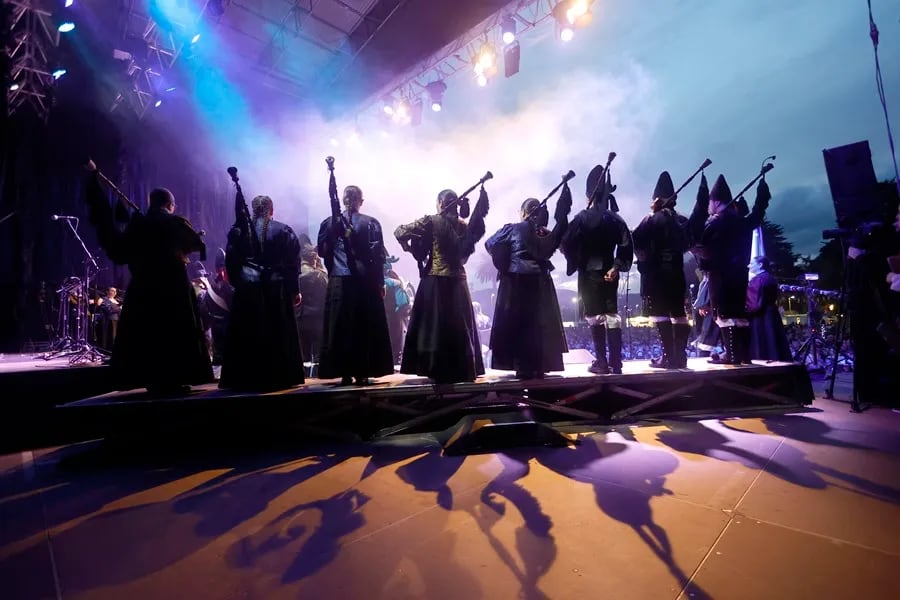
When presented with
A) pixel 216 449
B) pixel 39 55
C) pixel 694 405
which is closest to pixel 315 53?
pixel 39 55

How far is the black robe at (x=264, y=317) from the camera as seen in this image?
3.99 meters

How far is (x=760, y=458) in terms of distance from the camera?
3156 mm

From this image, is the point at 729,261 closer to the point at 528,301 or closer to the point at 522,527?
the point at 528,301

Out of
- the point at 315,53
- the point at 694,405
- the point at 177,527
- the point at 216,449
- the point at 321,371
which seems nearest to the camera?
the point at 177,527

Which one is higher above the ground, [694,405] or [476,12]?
[476,12]

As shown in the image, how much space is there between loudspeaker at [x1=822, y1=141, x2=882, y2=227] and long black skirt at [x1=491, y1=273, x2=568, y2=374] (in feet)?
13.2

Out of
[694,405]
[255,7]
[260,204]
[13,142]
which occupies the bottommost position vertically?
[694,405]

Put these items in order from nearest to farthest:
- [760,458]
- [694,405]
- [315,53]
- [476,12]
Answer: [760,458] < [694,405] < [476,12] < [315,53]

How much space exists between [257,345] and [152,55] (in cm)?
1143

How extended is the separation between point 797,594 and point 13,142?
16.5 m

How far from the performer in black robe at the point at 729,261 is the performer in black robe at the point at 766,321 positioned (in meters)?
1.28

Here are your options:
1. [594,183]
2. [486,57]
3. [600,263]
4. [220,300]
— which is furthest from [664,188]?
[486,57]

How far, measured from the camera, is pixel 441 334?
4113 millimetres

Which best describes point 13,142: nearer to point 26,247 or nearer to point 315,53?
point 26,247
